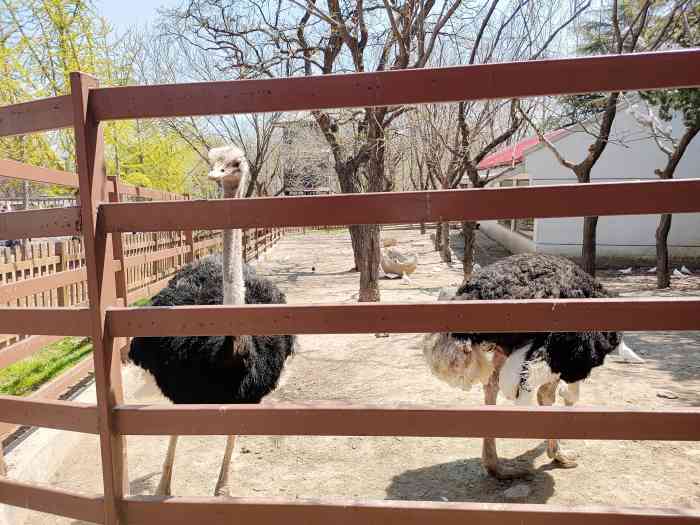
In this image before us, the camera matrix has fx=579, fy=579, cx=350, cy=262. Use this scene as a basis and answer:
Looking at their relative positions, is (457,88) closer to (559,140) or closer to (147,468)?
(147,468)

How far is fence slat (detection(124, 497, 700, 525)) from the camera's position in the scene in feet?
5.41

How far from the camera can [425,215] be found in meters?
1.67

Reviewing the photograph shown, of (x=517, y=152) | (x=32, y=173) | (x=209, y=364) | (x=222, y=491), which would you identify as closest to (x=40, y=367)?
(x=32, y=173)

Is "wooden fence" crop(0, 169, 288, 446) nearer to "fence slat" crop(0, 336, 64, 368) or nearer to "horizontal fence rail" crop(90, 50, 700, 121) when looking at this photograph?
"fence slat" crop(0, 336, 64, 368)

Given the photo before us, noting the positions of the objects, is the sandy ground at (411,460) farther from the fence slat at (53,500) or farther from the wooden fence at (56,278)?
the fence slat at (53,500)

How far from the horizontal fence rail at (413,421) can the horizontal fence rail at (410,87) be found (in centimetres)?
91

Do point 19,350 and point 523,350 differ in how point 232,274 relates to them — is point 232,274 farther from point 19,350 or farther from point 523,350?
point 19,350

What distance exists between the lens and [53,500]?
1979 mm

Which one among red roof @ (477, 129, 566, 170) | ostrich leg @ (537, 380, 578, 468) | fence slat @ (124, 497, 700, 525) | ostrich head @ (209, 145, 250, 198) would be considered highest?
red roof @ (477, 129, 566, 170)

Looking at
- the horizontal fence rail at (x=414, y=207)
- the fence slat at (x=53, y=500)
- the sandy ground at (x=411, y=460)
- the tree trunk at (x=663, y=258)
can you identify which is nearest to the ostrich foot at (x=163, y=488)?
the sandy ground at (x=411, y=460)

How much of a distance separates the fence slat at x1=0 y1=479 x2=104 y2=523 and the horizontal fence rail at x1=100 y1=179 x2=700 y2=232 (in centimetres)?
91

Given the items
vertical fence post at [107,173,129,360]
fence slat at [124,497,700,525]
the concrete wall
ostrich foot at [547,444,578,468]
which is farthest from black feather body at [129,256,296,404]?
the concrete wall

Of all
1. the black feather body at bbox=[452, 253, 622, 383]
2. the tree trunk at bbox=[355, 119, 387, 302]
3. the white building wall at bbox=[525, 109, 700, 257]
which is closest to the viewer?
the black feather body at bbox=[452, 253, 622, 383]

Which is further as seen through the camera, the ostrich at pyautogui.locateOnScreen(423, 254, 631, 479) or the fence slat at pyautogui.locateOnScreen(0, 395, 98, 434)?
the ostrich at pyautogui.locateOnScreen(423, 254, 631, 479)
